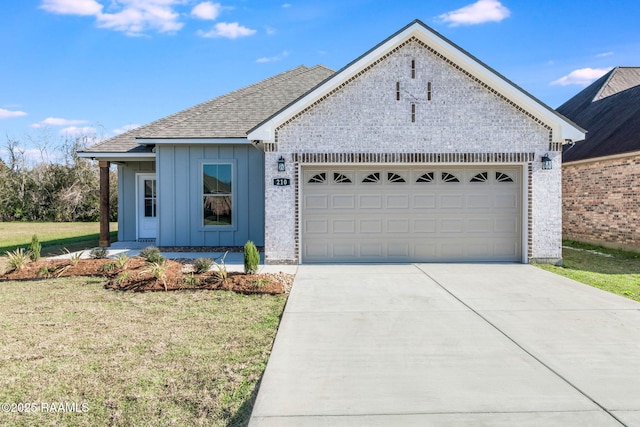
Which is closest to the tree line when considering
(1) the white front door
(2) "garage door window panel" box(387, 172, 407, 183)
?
(1) the white front door

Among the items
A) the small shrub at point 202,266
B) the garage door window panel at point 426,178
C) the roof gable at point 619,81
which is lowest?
the small shrub at point 202,266

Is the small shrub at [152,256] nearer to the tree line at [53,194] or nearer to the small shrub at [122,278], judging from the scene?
the small shrub at [122,278]

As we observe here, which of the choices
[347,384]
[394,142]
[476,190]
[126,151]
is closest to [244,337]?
[347,384]

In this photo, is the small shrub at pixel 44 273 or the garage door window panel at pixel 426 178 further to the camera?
the garage door window panel at pixel 426 178

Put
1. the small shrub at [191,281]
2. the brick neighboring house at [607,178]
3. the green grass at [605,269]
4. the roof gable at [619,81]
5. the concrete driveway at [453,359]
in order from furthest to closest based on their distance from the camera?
the roof gable at [619,81] < the brick neighboring house at [607,178] < the green grass at [605,269] < the small shrub at [191,281] < the concrete driveway at [453,359]

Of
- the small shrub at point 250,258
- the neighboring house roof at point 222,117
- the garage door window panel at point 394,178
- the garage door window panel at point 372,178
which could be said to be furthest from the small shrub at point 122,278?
the garage door window panel at point 394,178

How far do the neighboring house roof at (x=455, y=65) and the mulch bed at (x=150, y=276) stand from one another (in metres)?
3.53

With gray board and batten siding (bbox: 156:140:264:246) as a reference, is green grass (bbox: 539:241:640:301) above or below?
below

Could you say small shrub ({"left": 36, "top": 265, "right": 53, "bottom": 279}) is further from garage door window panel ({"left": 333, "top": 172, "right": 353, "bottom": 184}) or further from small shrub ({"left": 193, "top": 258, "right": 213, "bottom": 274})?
garage door window panel ({"left": 333, "top": 172, "right": 353, "bottom": 184})

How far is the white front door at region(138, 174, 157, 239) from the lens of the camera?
14711mm

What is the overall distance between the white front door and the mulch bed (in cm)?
472

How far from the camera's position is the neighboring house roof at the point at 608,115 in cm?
1359

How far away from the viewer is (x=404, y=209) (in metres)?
10.6

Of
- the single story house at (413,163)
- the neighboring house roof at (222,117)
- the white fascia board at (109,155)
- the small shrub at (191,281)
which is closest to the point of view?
the small shrub at (191,281)
